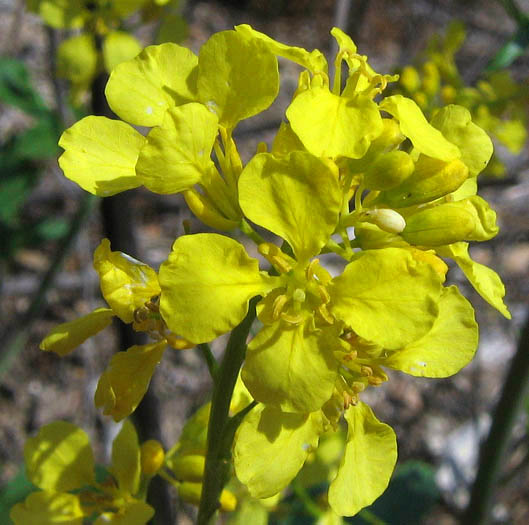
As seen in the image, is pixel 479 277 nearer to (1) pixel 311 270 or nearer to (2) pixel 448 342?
(2) pixel 448 342

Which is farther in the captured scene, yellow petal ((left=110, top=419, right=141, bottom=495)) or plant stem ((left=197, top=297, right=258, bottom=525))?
yellow petal ((left=110, top=419, right=141, bottom=495))

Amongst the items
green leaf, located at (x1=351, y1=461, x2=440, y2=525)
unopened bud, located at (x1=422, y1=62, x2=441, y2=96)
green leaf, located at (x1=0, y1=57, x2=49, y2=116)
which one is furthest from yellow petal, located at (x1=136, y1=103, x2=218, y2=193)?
green leaf, located at (x1=0, y1=57, x2=49, y2=116)

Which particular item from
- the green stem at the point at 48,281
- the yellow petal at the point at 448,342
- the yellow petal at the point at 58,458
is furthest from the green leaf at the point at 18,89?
the yellow petal at the point at 448,342

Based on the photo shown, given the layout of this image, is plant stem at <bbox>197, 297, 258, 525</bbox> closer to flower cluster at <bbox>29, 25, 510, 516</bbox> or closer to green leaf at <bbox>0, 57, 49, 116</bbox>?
flower cluster at <bbox>29, 25, 510, 516</bbox>

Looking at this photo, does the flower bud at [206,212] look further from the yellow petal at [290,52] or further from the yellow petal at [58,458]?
the yellow petal at [58,458]

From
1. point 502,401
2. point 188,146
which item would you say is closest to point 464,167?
point 188,146

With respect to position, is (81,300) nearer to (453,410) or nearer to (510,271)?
(453,410)
